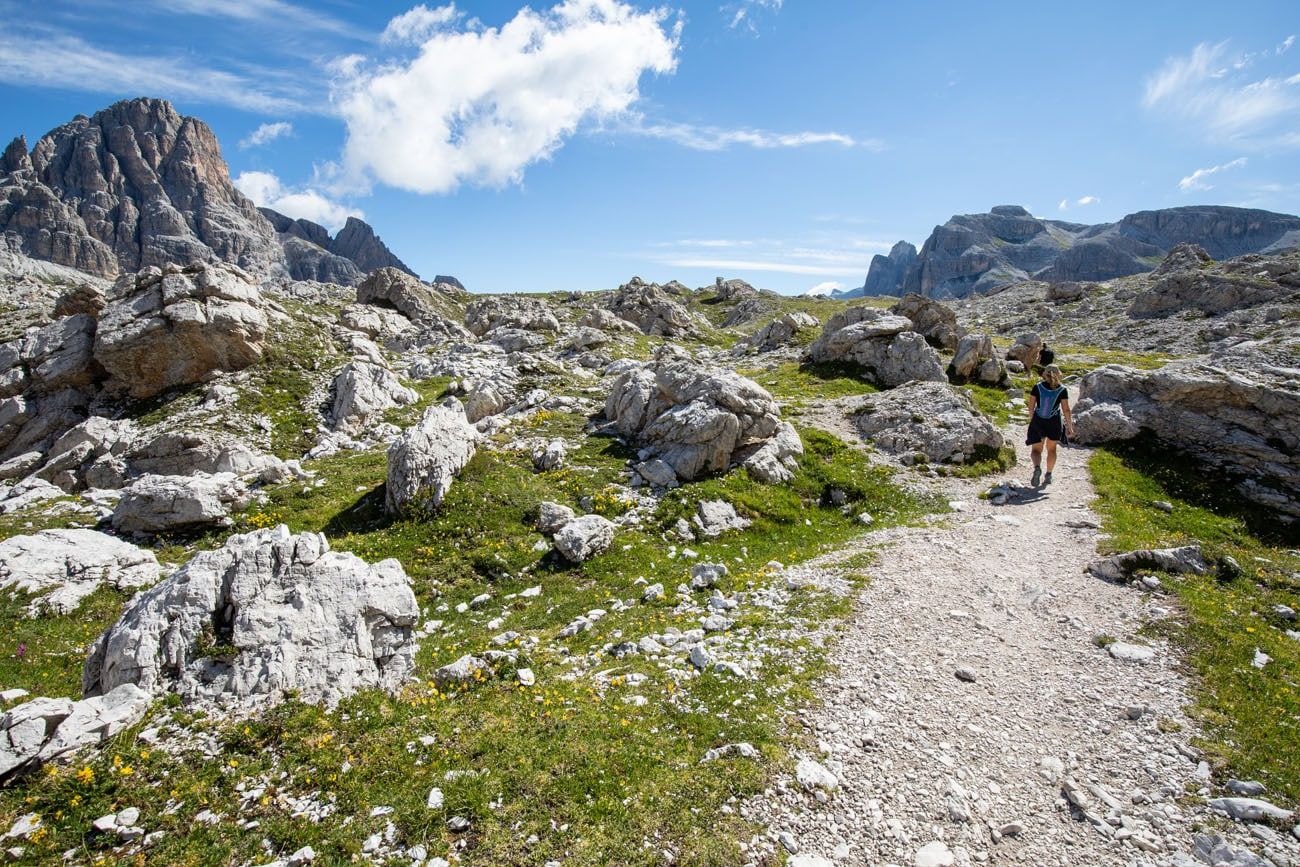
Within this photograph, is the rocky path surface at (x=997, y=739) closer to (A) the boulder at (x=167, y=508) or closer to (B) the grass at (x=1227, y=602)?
(B) the grass at (x=1227, y=602)

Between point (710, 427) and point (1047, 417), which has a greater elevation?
point (1047, 417)

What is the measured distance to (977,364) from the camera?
47.7 meters

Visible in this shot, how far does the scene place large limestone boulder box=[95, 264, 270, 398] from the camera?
1500 inches

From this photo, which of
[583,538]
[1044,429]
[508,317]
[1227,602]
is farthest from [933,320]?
[508,317]

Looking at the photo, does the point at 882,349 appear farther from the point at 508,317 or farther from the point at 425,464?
the point at 508,317

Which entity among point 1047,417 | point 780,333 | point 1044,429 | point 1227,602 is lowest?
point 1227,602

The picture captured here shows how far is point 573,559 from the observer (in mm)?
20359

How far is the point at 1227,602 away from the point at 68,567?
3595 centimetres

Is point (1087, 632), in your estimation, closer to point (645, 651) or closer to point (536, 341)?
point (645, 651)

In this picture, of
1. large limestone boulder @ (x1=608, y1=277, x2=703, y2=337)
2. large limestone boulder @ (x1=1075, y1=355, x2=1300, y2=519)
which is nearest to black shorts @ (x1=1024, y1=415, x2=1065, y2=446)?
large limestone boulder @ (x1=1075, y1=355, x2=1300, y2=519)

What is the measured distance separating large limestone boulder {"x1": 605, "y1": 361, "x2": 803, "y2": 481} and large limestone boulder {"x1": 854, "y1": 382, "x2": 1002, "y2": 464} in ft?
23.4

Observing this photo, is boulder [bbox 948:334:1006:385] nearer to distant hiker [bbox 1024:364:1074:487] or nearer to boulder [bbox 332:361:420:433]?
distant hiker [bbox 1024:364:1074:487]

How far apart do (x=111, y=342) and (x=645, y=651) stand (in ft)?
148

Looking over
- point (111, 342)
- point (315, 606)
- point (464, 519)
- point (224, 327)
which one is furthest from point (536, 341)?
point (315, 606)
